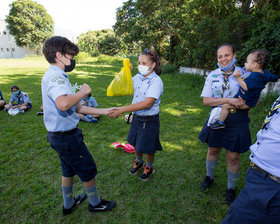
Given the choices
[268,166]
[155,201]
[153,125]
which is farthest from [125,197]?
[268,166]

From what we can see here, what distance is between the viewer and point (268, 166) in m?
1.24

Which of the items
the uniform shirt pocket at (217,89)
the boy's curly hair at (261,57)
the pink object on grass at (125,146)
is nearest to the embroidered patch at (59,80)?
the uniform shirt pocket at (217,89)

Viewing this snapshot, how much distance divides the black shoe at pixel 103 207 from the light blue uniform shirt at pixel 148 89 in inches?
53.8

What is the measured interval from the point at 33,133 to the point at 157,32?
13665mm

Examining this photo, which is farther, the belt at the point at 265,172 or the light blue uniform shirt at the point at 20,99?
the light blue uniform shirt at the point at 20,99

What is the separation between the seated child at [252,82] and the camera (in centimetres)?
201

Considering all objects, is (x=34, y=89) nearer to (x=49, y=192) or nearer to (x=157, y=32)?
(x=49, y=192)

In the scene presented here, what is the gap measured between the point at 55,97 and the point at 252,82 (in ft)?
7.03

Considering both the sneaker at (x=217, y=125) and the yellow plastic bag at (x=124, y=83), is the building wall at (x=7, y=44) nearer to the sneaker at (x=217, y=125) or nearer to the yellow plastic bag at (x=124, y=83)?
the yellow plastic bag at (x=124, y=83)

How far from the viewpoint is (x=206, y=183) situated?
280cm

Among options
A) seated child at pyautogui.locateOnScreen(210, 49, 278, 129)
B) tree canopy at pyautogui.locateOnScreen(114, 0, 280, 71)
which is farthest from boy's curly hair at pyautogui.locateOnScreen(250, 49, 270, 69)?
tree canopy at pyautogui.locateOnScreen(114, 0, 280, 71)

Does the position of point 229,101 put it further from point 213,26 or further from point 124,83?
point 213,26

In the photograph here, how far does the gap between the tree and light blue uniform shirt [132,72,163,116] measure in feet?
178

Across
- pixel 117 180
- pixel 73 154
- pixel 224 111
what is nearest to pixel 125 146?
pixel 117 180
